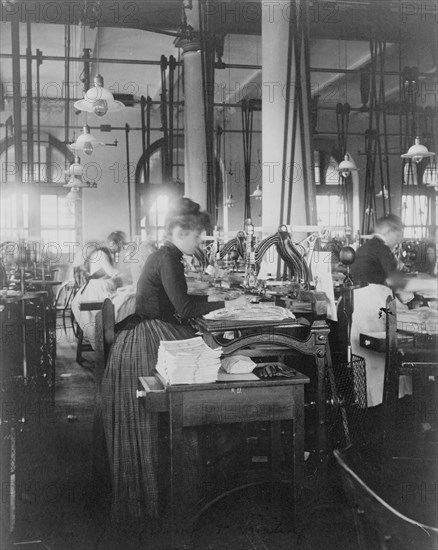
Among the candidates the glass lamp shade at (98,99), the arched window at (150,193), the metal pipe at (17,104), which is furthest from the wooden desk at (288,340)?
the arched window at (150,193)

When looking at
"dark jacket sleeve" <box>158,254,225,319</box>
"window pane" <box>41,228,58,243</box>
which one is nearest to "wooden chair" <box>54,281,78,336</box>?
"window pane" <box>41,228,58,243</box>

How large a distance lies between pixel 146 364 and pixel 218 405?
23.4 inches

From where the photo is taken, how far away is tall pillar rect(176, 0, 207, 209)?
9.24 m

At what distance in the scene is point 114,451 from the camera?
284 cm

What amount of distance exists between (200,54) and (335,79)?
15.1 ft

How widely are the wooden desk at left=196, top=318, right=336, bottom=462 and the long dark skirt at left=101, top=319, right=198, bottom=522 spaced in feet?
1.17

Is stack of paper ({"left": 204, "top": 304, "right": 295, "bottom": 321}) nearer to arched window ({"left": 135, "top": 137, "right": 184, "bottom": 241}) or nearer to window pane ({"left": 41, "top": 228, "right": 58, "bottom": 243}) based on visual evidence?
arched window ({"left": 135, "top": 137, "right": 184, "bottom": 241})

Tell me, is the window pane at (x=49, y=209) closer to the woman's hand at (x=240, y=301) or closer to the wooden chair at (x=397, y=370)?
the woman's hand at (x=240, y=301)

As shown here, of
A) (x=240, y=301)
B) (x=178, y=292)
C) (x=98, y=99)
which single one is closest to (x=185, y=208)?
(x=178, y=292)

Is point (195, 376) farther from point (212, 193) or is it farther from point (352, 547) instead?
point (212, 193)

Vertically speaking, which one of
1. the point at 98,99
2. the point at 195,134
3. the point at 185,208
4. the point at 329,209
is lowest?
the point at 185,208

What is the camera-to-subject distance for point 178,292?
306 cm

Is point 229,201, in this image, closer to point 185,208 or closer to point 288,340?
point 185,208

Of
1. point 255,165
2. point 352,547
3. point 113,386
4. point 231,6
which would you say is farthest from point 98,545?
point 255,165
